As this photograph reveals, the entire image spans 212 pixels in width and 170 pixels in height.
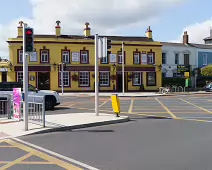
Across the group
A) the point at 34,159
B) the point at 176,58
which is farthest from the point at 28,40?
the point at 176,58

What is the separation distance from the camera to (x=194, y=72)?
5131 centimetres

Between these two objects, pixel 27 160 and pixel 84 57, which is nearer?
pixel 27 160

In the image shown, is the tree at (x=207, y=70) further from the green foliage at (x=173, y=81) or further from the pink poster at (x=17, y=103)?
the pink poster at (x=17, y=103)

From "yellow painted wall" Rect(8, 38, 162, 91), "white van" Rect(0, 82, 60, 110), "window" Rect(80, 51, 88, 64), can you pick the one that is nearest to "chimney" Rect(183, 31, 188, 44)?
"yellow painted wall" Rect(8, 38, 162, 91)

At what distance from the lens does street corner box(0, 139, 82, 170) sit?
21.1 feet

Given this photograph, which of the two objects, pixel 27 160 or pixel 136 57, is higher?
pixel 136 57

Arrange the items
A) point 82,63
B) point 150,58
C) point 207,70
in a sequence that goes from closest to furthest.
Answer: point 82,63, point 150,58, point 207,70

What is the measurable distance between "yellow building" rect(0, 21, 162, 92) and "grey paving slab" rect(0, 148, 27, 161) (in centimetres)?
3376

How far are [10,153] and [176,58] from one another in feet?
150

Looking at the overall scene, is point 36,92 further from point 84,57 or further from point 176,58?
point 176,58

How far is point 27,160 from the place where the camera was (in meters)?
7.00

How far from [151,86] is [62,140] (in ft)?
122

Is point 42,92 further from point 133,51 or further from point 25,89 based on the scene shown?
point 133,51

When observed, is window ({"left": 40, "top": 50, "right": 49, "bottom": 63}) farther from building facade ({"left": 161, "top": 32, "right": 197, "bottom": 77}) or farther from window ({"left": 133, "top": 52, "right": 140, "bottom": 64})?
building facade ({"left": 161, "top": 32, "right": 197, "bottom": 77})
